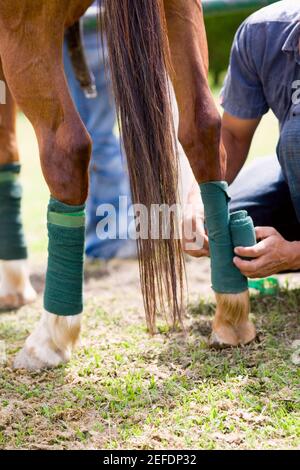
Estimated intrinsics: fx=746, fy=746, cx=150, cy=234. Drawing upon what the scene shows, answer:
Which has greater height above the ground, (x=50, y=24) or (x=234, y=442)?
(x=50, y=24)

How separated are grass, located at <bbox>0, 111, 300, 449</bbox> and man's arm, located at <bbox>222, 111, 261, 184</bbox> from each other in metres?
0.50

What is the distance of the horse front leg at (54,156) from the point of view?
77.5 inches

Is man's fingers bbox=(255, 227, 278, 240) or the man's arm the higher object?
the man's arm

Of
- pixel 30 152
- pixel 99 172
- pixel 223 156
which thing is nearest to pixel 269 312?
pixel 223 156

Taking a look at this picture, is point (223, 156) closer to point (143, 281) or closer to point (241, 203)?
point (143, 281)

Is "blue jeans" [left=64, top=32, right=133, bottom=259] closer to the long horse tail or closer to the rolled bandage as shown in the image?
the rolled bandage

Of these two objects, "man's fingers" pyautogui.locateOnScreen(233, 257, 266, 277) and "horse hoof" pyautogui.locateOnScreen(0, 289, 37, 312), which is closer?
"man's fingers" pyautogui.locateOnScreen(233, 257, 266, 277)

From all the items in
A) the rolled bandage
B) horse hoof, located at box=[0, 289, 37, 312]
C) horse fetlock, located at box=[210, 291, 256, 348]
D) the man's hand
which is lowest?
horse hoof, located at box=[0, 289, 37, 312]

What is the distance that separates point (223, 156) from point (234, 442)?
2.73 feet

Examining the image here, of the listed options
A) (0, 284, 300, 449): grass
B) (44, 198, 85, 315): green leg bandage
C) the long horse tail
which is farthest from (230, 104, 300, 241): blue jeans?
(44, 198, 85, 315): green leg bandage

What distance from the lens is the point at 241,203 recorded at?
279 centimetres

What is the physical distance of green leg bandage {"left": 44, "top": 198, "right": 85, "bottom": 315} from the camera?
2.11m

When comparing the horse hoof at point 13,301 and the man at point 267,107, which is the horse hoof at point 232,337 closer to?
the man at point 267,107
